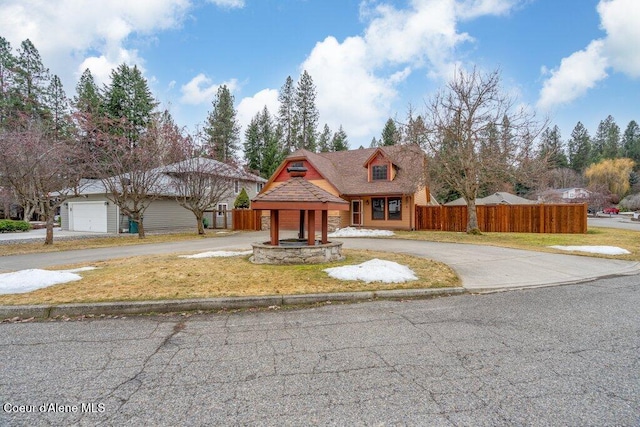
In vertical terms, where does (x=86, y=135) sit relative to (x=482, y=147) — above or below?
above

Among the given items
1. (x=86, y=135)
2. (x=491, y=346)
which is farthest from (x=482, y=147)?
(x=86, y=135)

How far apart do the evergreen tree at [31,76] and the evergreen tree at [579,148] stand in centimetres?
9677

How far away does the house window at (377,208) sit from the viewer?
23141 mm

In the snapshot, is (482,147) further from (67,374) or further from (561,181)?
(561,181)

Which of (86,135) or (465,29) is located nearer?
(465,29)

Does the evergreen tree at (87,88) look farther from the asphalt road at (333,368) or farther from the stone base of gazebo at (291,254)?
the asphalt road at (333,368)

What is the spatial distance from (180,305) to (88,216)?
79.9ft

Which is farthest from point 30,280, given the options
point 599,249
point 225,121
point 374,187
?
point 225,121

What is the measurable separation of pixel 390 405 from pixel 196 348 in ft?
7.89

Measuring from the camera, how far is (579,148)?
243ft

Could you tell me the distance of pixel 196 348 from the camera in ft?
12.8

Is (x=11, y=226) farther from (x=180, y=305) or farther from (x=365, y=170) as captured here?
(x=180, y=305)

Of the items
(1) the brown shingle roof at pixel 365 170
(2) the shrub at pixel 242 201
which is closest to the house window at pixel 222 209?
(2) the shrub at pixel 242 201

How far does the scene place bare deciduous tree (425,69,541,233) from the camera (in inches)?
714
